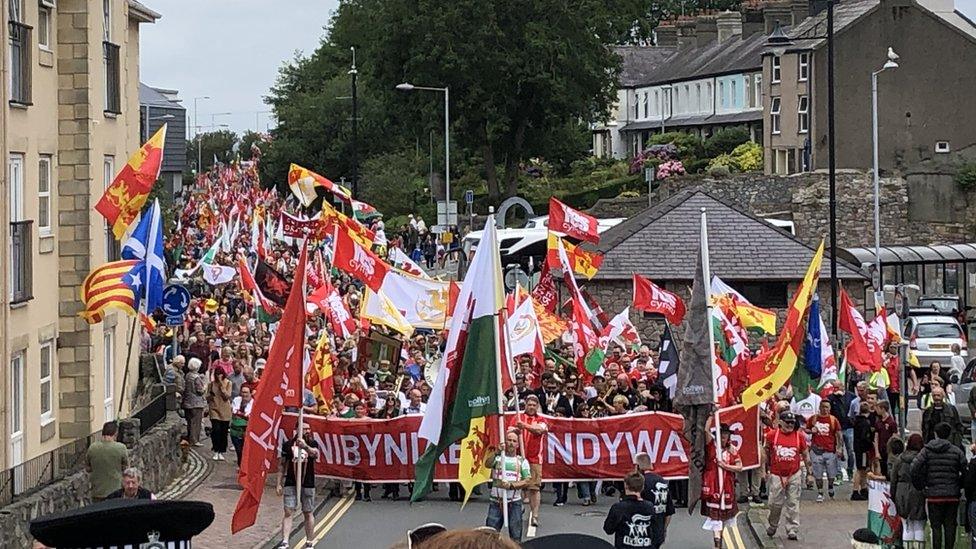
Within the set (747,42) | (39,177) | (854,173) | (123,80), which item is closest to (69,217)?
(39,177)

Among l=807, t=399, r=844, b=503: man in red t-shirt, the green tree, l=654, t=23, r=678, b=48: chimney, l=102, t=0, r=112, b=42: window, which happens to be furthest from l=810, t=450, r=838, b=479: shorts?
the green tree

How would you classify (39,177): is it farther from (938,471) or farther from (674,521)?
(938,471)

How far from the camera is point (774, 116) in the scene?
75125mm

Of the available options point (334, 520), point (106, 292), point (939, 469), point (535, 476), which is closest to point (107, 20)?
point (106, 292)

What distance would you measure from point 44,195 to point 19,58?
245 cm

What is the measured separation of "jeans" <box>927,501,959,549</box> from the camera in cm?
1748

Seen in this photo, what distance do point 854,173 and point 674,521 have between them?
140ft

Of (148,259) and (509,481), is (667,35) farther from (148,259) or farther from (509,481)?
(509,481)

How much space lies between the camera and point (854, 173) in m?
62.6

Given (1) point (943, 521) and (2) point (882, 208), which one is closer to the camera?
(1) point (943, 521)

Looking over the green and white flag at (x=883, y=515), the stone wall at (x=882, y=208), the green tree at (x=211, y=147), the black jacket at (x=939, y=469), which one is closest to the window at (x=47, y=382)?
the green and white flag at (x=883, y=515)

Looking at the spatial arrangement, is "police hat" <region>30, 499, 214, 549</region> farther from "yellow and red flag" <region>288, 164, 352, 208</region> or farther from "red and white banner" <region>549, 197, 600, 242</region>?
"red and white banner" <region>549, 197, 600, 242</region>

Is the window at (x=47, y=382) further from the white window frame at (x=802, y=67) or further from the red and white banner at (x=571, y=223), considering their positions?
Answer: the white window frame at (x=802, y=67)

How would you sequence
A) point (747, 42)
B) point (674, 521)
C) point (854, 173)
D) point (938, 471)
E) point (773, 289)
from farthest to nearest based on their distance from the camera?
point (747, 42)
point (854, 173)
point (773, 289)
point (674, 521)
point (938, 471)
